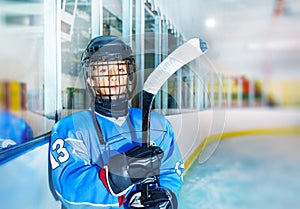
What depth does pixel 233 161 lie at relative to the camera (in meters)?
4.09

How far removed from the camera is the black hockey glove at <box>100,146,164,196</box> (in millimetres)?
938

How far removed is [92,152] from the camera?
108 cm

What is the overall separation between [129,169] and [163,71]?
0.29m

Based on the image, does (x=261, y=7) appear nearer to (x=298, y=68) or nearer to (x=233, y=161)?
(x=298, y=68)

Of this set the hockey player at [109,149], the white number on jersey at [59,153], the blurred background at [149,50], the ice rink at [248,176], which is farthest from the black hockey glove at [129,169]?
the ice rink at [248,176]

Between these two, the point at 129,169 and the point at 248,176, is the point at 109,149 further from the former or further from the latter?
the point at 248,176

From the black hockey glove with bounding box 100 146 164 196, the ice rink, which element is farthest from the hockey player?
the ice rink

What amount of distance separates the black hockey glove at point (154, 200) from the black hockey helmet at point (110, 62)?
0.29 meters

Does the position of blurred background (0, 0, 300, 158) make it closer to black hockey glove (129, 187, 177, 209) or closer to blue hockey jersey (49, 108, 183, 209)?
blue hockey jersey (49, 108, 183, 209)

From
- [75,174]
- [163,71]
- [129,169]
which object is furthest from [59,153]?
[163,71]

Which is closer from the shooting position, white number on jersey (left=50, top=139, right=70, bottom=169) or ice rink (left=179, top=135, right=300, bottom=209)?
white number on jersey (left=50, top=139, right=70, bottom=169)

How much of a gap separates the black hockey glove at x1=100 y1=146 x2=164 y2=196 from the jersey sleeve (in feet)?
0.14

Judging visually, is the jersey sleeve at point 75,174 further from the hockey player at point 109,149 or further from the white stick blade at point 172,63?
the white stick blade at point 172,63

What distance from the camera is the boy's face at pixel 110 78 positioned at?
1.02 m
